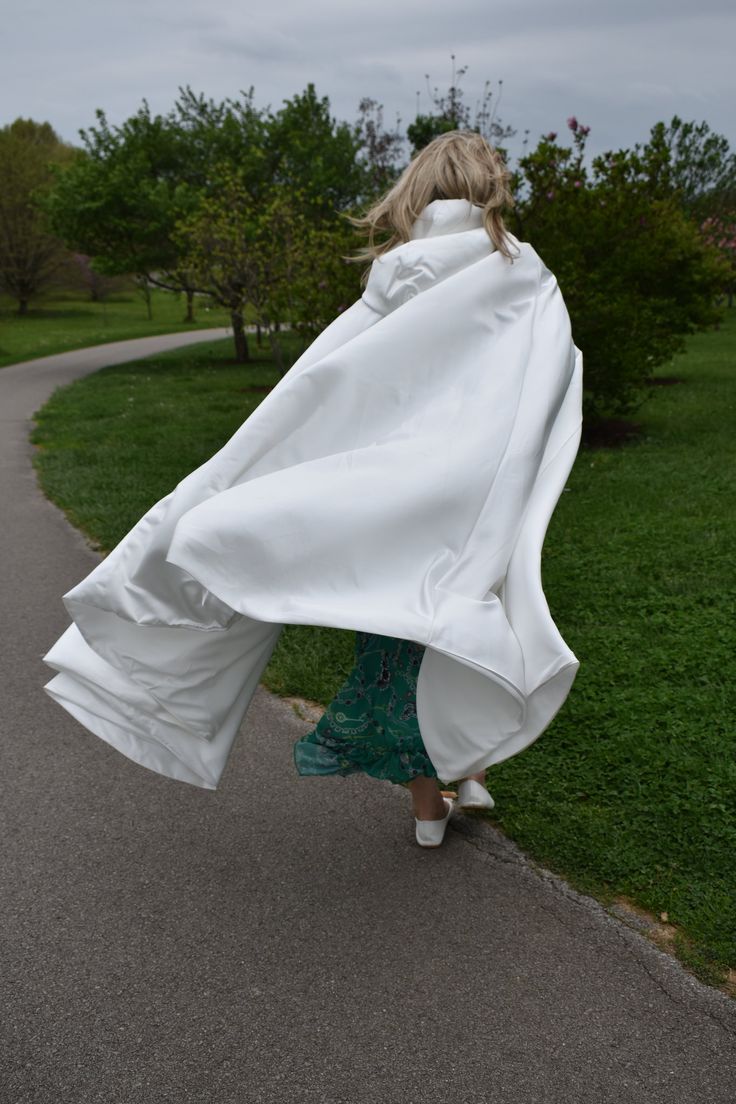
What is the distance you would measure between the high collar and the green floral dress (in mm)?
1265

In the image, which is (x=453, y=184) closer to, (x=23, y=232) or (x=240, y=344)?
(x=240, y=344)

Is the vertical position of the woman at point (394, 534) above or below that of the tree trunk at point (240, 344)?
above

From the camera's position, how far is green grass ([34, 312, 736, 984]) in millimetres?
3309

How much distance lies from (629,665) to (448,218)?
2.63 meters

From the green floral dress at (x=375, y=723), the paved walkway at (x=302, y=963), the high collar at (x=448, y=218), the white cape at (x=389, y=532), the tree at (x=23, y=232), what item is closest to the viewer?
the paved walkway at (x=302, y=963)

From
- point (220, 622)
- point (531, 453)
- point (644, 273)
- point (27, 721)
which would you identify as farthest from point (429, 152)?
point (644, 273)

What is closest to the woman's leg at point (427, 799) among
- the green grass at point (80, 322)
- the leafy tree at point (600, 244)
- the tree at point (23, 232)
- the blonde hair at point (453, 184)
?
the blonde hair at point (453, 184)

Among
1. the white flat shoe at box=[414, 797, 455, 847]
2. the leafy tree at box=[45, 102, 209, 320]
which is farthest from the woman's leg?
the leafy tree at box=[45, 102, 209, 320]

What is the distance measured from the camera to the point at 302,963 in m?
2.90

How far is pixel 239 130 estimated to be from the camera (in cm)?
2245

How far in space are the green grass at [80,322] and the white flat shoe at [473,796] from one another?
2255 cm

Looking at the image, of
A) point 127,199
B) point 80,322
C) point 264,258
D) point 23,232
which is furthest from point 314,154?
point 23,232

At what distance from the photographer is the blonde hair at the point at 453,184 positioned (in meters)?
3.09

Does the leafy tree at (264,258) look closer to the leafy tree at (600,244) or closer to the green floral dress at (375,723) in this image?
the leafy tree at (600,244)
